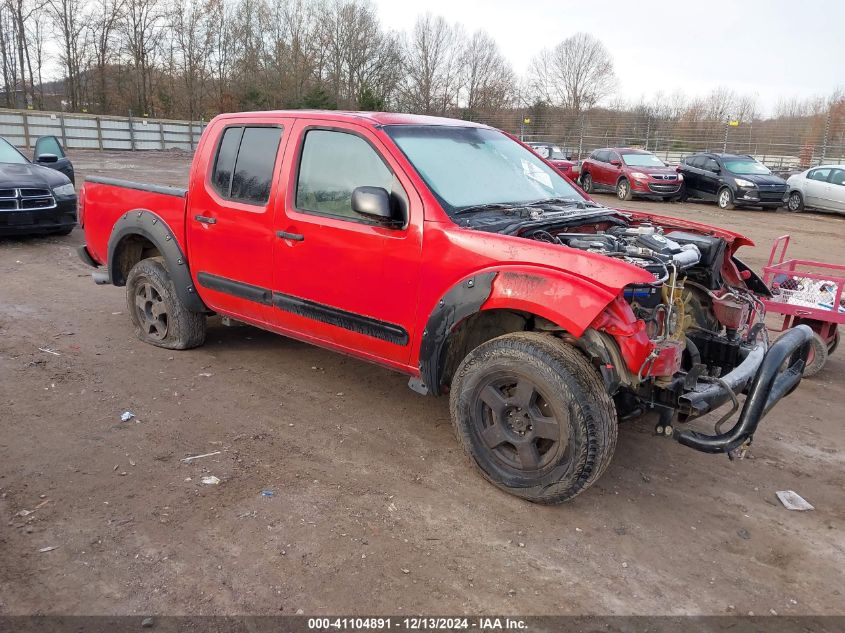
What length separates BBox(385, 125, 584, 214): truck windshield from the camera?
3943 mm

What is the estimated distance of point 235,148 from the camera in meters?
4.79

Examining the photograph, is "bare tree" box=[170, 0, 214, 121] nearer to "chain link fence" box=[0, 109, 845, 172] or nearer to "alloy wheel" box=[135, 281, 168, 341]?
"chain link fence" box=[0, 109, 845, 172]

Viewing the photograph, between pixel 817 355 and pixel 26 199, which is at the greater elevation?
pixel 26 199

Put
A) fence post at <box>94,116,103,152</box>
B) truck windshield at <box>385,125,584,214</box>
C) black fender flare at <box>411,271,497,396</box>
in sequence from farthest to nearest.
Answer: fence post at <box>94,116,103,152</box>, truck windshield at <box>385,125,584,214</box>, black fender flare at <box>411,271,497,396</box>

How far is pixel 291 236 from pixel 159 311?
1933mm

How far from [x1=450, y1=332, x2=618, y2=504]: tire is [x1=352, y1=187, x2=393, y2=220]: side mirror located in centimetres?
92

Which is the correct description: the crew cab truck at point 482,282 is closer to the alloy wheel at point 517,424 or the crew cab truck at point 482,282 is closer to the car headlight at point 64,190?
the alloy wheel at point 517,424

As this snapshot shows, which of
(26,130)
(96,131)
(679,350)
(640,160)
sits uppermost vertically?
(96,131)

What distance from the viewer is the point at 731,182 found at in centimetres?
1927

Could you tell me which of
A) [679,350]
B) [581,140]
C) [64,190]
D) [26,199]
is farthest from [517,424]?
[581,140]

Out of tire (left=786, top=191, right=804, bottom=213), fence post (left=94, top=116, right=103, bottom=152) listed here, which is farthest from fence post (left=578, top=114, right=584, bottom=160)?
fence post (left=94, top=116, right=103, bottom=152)

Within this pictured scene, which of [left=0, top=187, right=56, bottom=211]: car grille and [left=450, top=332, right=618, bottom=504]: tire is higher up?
[left=0, top=187, right=56, bottom=211]: car grille

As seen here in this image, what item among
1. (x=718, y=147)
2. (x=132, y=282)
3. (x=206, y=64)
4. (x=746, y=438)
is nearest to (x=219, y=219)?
(x=132, y=282)

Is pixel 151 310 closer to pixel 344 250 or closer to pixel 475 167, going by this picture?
pixel 344 250
